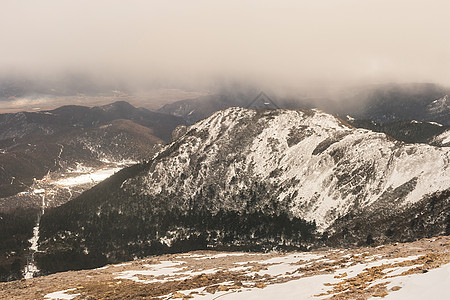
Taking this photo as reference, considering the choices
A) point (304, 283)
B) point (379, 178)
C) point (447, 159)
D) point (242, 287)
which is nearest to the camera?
point (304, 283)

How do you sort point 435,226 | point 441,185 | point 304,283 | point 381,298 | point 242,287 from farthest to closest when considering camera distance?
point 441,185 < point 435,226 < point 242,287 < point 304,283 < point 381,298

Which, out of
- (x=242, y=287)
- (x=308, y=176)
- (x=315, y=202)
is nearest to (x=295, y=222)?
(x=315, y=202)

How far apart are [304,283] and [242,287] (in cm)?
810

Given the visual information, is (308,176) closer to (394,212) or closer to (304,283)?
(394,212)

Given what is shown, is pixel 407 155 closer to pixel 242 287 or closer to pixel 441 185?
pixel 441 185

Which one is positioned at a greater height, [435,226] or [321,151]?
[321,151]

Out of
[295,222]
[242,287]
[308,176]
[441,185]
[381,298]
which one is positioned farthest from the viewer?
[308,176]

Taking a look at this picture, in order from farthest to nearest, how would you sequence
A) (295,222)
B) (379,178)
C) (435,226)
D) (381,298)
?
(295,222) < (379,178) < (435,226) < (381,298)

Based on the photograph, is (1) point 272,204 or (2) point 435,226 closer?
(2) point 435,226

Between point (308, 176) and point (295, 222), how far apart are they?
34.4 metres

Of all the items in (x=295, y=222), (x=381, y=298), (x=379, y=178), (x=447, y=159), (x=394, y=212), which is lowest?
(x=295, y=222)

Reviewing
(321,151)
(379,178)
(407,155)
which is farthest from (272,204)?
(407,155)

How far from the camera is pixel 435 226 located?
10856cm

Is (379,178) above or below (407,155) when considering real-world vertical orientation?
below
